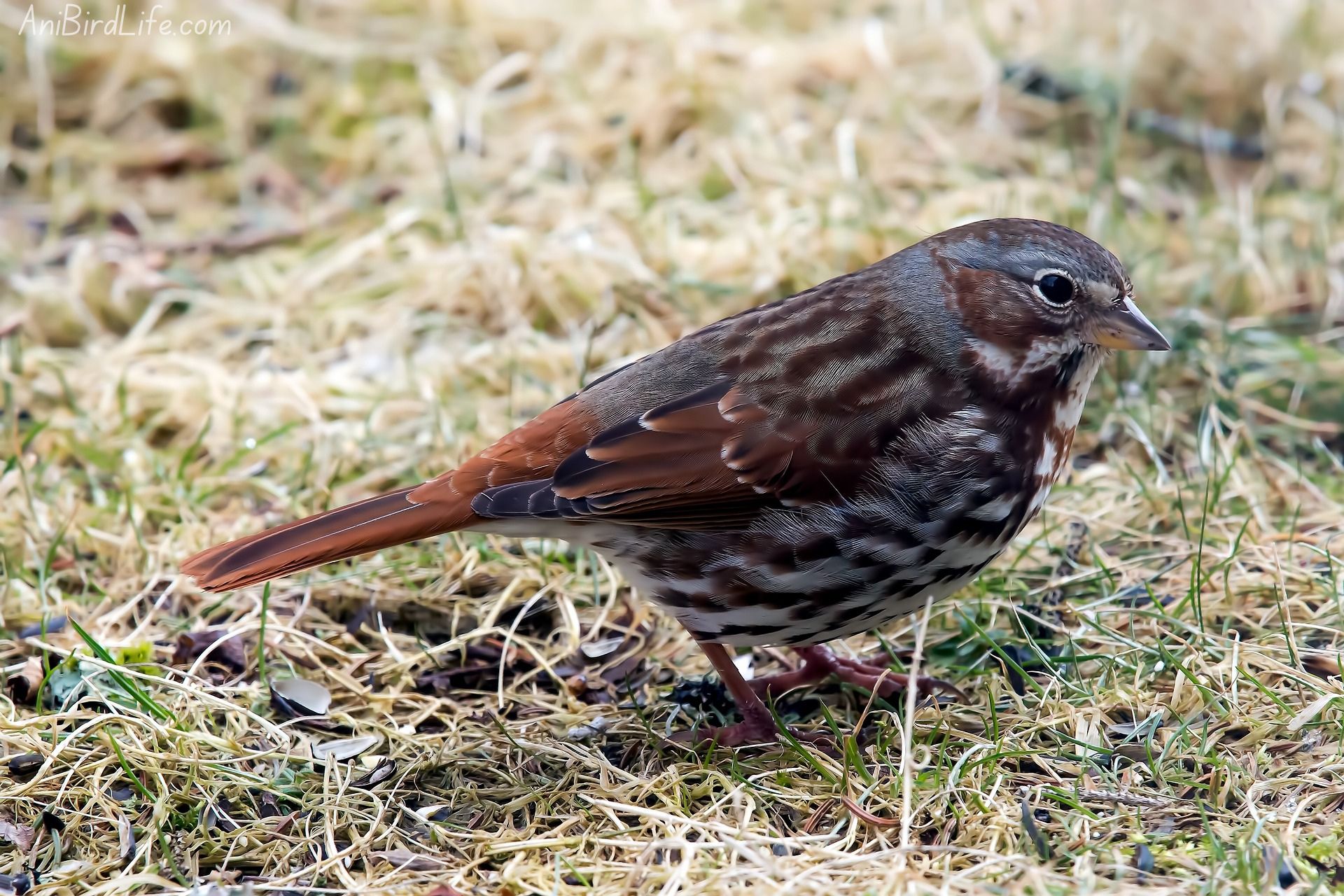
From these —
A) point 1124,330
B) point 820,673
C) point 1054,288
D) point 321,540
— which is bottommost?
point 820,673

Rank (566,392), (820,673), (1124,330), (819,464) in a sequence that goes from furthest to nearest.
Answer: (566,392) → (820,673) → (1124,330) → (819,464)

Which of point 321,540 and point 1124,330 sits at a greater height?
point 1124,330

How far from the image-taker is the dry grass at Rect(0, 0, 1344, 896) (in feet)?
11.2

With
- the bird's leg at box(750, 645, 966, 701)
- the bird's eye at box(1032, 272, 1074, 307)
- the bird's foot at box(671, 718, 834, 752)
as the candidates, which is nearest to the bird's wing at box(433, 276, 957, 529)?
the bird's eye at box(1032, 272, 1074, 307)

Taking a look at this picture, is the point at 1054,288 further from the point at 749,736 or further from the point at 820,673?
the point at 749,736

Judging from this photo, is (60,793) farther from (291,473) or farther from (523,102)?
(523,102)

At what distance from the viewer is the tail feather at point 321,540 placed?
11.8 feet

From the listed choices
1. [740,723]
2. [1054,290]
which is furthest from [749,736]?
[1054,290]

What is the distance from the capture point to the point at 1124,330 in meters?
3.67

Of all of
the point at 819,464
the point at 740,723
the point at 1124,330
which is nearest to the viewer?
the point at 819,464

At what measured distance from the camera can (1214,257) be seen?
570 centimetres

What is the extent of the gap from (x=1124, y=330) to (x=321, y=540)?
6.58 feet

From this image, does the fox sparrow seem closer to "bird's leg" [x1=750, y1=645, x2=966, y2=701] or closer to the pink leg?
the pink leg

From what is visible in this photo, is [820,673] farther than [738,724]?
Yes
